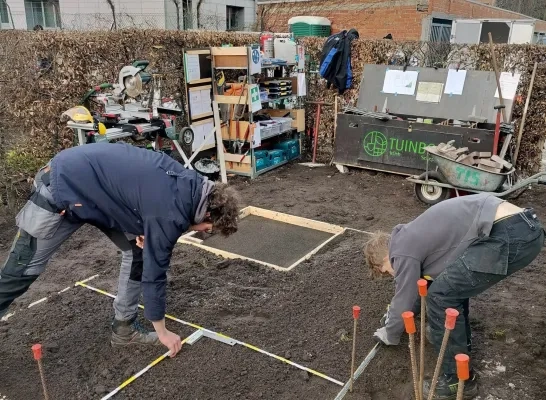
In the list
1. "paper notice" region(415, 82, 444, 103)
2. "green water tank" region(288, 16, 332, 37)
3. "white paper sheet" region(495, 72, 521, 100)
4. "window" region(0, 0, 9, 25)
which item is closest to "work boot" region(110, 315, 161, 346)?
"paper notice" region(415, 82, 444, 103)

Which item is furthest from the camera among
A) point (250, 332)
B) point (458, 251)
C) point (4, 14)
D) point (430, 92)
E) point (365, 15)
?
point (4, 14)

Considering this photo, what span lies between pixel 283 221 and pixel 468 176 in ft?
7.74

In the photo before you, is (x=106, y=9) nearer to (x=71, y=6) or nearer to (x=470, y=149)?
(x=71, y=6)

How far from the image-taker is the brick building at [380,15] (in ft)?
50.9

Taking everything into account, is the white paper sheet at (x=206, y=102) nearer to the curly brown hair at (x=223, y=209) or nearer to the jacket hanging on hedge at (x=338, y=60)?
the jacket hanging on hedge at (x=338, y=60)

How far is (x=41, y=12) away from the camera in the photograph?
2039 centimetres

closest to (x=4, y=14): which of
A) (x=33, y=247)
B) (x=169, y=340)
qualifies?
(x=33, y=247)

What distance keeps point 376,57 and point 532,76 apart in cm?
247

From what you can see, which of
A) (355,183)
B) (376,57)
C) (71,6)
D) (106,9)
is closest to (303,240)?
(355,183)

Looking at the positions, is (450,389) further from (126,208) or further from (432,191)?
(432,191)

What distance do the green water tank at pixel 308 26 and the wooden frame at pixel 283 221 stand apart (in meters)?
10.4

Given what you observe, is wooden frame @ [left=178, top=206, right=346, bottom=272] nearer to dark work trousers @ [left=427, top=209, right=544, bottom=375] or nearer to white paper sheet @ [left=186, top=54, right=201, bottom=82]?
dark work trousers @ [left=427, top=209, right=544, bottom=375]

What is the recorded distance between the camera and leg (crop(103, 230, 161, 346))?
9.84 feet

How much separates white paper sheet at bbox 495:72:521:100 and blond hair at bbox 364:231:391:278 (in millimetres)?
5385
